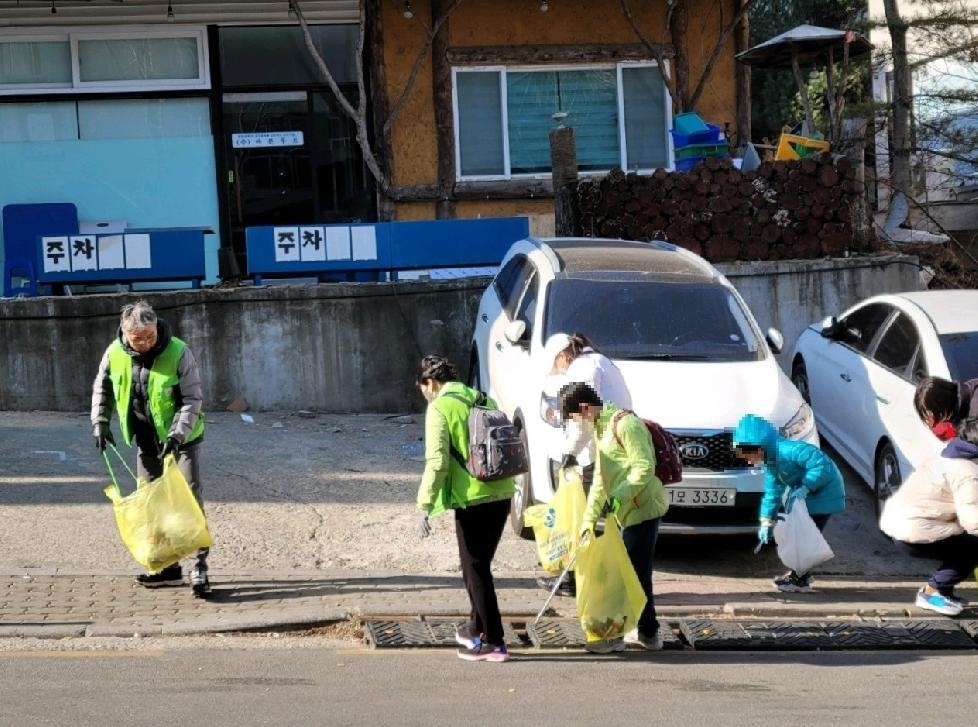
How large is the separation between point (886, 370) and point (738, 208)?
15.0 feet

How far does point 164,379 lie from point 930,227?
12.8 metres

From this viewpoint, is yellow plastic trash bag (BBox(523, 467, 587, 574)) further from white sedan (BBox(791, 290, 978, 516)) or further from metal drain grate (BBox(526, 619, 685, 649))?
white sedan (BBox(791, 290, 978, 516))

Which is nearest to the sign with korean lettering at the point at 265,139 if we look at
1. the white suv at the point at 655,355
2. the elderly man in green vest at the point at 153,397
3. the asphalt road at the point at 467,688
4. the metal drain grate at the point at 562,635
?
the white suv at the point at 655,355

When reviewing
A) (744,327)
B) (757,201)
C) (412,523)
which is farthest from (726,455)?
(757,201)

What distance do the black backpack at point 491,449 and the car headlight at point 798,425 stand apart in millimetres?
2838

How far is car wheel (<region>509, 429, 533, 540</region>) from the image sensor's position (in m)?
9.68

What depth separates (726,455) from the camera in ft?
30.0

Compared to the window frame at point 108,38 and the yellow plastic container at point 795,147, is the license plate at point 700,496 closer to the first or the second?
the yellow plastic container at point 795,147

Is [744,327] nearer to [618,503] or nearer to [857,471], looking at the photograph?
[857,471]

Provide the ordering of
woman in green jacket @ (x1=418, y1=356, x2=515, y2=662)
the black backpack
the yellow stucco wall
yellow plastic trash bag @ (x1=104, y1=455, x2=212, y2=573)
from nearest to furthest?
the black backpack → woman in green jacket @ (x1=418, y1=356, x2=515, y2=662) → yellow plastic trash bag @ (x1=104, y1=455, x2=212, y2=573) → the yellow stucco wall

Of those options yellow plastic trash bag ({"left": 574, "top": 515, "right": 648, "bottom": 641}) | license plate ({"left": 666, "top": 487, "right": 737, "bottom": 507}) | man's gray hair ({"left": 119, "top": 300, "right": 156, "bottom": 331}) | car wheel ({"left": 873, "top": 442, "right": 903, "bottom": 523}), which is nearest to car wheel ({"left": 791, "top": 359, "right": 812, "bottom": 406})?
car wheel ({"left": 873, "top": 442, "right": 903, "bottom": 523})

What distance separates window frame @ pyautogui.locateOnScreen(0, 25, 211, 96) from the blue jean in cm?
1250

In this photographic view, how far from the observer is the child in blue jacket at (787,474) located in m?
8.65

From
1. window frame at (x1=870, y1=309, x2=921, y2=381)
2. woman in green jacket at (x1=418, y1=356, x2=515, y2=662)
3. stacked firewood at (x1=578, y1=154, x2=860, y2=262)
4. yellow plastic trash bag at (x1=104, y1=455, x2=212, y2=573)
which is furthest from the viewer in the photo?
stacked firewood at (x1=578, y1=154, x2=860, y2=262)
